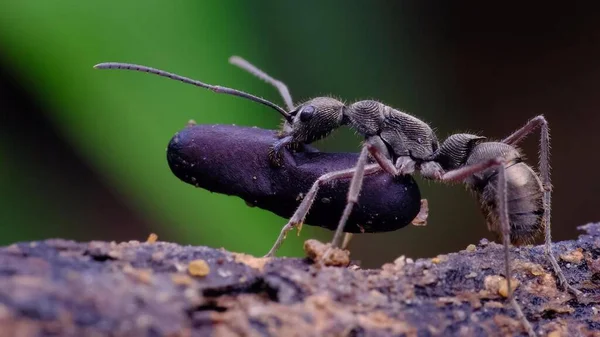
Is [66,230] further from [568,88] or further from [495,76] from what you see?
[568,88]

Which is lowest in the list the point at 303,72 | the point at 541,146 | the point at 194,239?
the point at 194,239

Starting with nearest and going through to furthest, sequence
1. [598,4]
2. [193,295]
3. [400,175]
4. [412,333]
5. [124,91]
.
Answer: [193,295]
[412,333]
[400,175]
[124,91]
[598,4]

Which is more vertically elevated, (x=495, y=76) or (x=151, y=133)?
(x=495, y=76)

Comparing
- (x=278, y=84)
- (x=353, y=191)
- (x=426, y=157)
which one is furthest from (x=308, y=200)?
(x=278, y=84)

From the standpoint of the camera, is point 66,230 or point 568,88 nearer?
point 66,230

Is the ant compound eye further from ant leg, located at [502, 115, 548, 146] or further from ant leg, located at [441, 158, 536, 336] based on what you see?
ant leg, located at [502, 115, 548, 146]

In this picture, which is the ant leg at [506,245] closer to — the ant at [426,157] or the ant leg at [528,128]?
the ant at [426,157]

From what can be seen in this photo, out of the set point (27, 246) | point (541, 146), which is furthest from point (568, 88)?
point (27, 246)

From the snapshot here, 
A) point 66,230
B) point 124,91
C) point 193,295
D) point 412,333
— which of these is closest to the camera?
point 193,295
